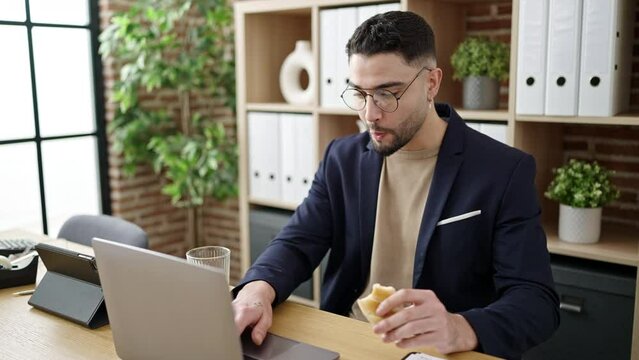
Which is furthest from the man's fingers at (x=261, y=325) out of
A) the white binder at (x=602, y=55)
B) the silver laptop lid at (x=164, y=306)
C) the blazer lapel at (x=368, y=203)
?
the white binder at (x=602, y=55)

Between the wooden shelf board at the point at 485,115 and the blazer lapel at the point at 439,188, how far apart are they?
0.66m

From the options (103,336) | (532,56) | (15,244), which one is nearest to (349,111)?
(532,56)

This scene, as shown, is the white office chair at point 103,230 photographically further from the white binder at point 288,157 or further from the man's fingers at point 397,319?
the man's fingers at point 397,319

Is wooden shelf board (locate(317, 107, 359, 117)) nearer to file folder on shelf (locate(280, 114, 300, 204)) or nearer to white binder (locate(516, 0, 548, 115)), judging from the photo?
file folder on shelf (locate(280, 114, 300, 204))

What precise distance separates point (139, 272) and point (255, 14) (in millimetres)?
2158

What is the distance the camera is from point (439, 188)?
5.50 feet

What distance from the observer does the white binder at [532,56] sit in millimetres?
2174

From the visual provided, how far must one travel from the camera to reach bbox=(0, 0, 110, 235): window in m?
3.37

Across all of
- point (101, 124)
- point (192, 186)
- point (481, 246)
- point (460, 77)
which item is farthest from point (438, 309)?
point (101, 124)

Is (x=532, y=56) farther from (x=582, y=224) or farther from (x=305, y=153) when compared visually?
(x=305, y=153)

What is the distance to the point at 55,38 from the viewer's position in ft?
Result: 11.6

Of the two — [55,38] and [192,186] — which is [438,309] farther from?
[55,38]

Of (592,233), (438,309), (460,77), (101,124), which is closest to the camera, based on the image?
(438,309)

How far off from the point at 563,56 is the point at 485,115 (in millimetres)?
338
